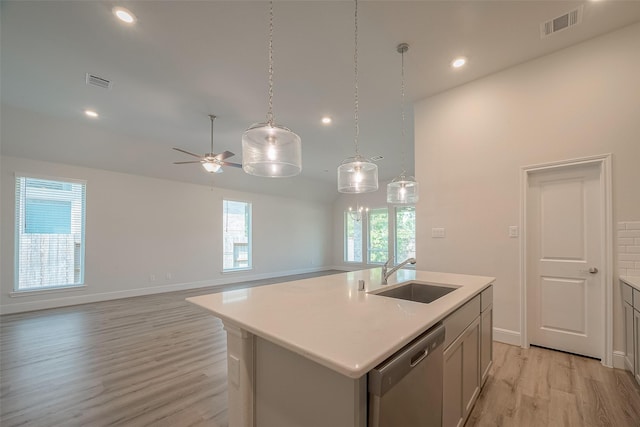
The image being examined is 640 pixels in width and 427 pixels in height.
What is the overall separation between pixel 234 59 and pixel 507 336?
4.41m

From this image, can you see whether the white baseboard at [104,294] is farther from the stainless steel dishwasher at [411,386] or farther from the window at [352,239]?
the stainless steel dishwasher at [411,386]

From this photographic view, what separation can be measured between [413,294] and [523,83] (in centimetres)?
279

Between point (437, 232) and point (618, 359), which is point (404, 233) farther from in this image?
point (618, 359)

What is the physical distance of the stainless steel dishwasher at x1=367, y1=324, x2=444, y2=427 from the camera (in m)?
0.93

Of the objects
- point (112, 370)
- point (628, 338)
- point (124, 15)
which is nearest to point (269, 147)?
point (124, 15)

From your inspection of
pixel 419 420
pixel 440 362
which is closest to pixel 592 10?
pixel 440 362

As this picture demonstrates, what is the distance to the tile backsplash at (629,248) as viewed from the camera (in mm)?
2512

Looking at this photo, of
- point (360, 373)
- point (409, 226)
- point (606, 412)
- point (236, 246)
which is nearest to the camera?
point (360, 373)

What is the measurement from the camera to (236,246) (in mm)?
7656

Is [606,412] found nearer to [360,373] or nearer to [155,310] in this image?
[360,373]

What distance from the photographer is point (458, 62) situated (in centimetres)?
300

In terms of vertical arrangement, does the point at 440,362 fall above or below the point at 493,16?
below

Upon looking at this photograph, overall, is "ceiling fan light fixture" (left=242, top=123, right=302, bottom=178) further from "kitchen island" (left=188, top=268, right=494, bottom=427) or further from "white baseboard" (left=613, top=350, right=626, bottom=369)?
"white baseboard" (left=613, top=350, right=626, bottom=369)

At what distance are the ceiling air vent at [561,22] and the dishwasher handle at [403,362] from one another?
3.01 metres
